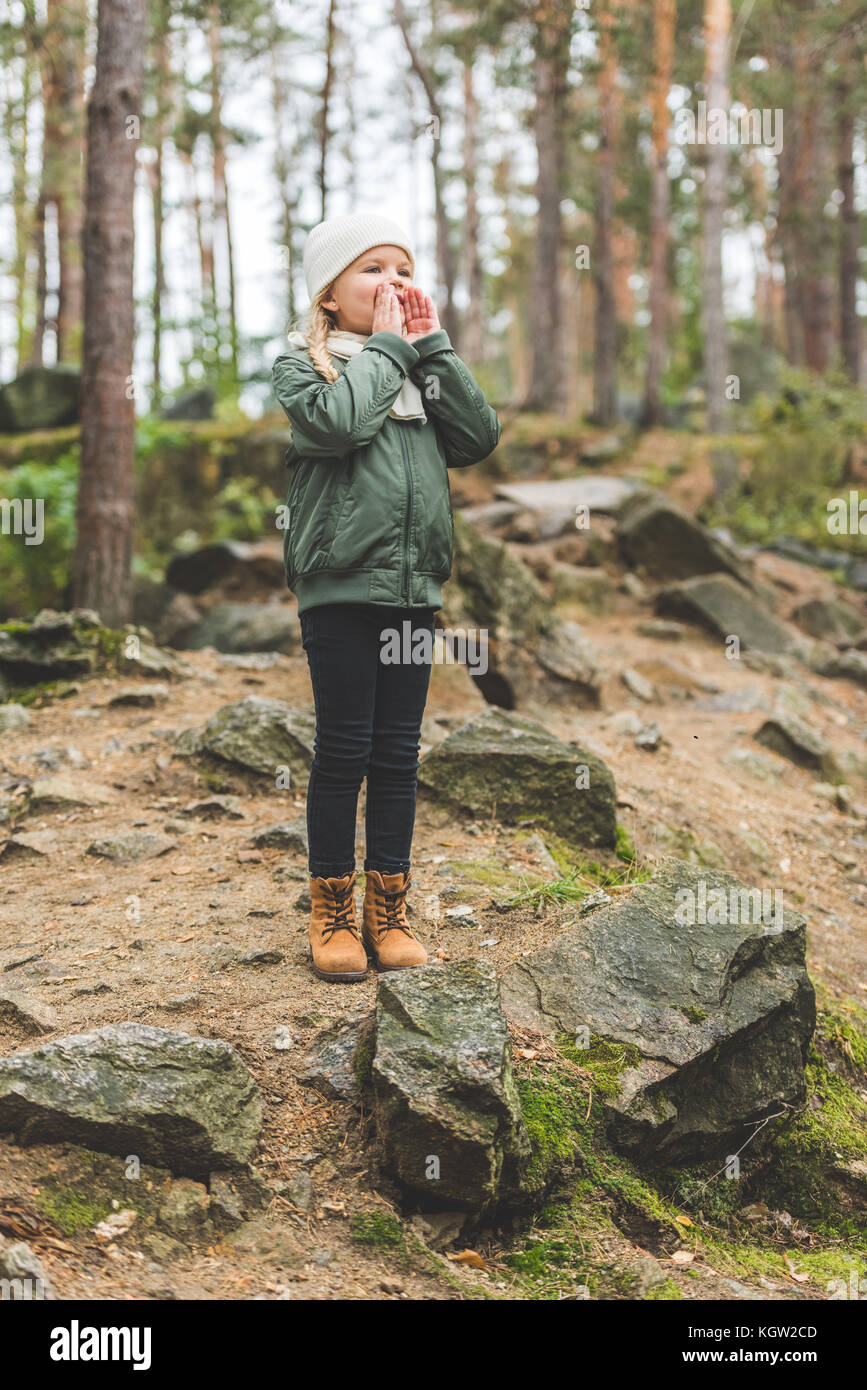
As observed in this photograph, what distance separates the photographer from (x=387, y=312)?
3.26 meters

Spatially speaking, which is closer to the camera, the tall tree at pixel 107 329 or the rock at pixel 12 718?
the rock at pixel 12 718

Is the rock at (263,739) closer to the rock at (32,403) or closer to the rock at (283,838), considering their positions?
the rock at (283,838)

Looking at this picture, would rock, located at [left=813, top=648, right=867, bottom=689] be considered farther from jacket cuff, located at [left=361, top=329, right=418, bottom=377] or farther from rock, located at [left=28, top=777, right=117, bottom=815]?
jacket cuff, located at [left=361, top=329, right=418, bottom=377]

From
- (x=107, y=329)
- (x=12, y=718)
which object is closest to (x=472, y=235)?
(x=107, y=329)

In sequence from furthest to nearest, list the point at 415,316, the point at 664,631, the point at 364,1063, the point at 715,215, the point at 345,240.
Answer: the point at 715,215
the point at 664,631
the point at 415,316
the point at 345,240
the point at 364,1063

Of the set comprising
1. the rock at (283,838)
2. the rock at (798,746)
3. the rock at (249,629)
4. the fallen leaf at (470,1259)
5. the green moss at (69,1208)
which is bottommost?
the fallen leaf at (470,1259)

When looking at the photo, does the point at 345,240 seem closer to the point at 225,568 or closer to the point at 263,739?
the point at 263,739

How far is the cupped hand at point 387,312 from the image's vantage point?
326 centimetres

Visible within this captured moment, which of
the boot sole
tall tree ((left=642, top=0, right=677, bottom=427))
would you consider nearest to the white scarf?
the boot sole

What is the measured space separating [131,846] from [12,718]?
1967 millimetres

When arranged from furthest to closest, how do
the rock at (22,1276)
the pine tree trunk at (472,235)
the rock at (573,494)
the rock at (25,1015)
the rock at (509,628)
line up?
the pine tree trunk at (472,235), the rock at (573,494), the rock at (509,628), the rock at (25,1015), the rock at (22,1276)

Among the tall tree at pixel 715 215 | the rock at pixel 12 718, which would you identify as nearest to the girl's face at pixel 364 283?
the rock at pixel 12 718

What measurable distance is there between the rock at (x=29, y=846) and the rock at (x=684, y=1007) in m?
2.28

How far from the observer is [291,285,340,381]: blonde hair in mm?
3176
